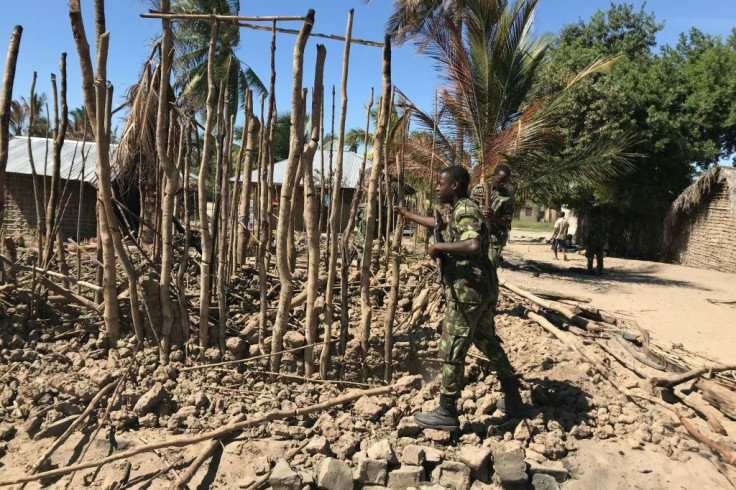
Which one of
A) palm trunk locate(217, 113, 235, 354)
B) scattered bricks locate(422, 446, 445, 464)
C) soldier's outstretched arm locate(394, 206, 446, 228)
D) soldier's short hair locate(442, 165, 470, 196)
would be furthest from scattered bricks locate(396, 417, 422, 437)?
soldier's short hair locate(442, 165, 470, 196)

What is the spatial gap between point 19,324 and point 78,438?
134cm

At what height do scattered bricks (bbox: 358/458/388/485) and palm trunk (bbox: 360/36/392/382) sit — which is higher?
palm trunk (bbox: 360/36/392/382)

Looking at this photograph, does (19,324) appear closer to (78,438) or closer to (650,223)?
(78,438)

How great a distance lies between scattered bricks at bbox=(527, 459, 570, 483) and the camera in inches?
112

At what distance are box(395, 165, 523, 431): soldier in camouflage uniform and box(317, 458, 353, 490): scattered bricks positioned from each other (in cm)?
64

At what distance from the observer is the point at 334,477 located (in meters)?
2.67

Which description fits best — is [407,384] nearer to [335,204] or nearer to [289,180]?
[335,204]

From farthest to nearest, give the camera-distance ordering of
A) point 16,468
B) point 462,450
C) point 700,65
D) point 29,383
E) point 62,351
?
point 700,65 < point 62,351 < point 29,383 < point 462,450 < point 16,468

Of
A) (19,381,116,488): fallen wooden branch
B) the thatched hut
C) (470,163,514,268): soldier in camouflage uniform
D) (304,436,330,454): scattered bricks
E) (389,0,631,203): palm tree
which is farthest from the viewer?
the thatched hut

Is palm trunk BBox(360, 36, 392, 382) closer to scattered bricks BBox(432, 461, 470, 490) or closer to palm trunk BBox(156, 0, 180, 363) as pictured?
scattered bricks BBox(432, 461, 470, 490)

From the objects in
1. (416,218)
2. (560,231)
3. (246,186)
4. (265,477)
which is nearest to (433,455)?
(265,477)

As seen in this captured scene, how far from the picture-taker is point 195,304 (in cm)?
409

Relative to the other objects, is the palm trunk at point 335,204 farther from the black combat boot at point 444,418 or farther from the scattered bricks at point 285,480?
the scattered bricks at point 285,480

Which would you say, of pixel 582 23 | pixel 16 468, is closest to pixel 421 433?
pixel 16 468
